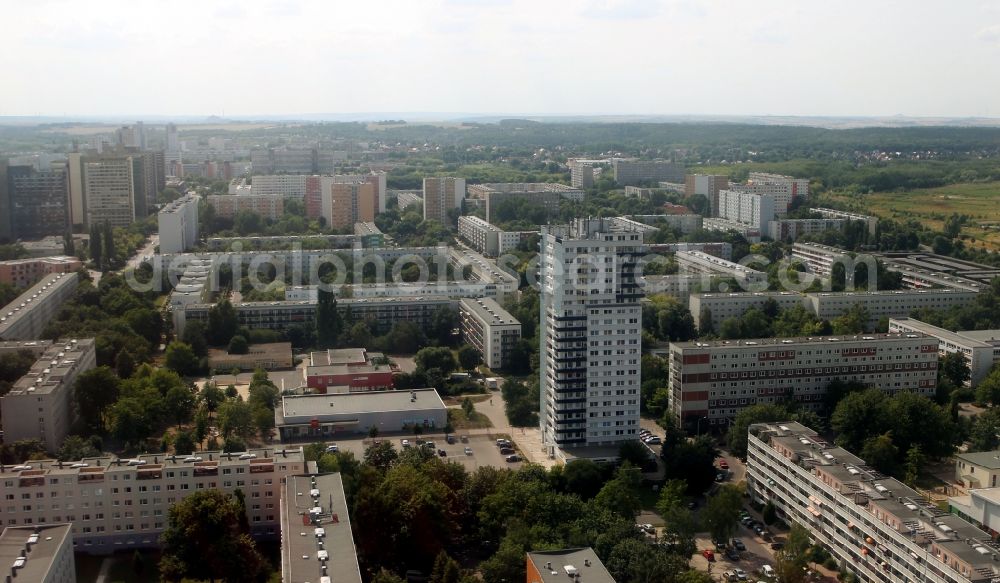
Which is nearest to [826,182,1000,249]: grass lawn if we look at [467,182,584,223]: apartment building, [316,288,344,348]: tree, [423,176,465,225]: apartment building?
[467,182,584,223]: apartment building

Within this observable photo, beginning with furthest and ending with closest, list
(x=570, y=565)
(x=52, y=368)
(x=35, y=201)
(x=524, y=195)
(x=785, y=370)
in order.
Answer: (x=524, y=195) < (x=35, y=201) < (x=785, y=370) < (x=52, y=368) < (x=570, y=565)

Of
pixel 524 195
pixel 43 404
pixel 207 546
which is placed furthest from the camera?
pixel 524 195

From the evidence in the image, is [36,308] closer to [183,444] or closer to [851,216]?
[183,444]

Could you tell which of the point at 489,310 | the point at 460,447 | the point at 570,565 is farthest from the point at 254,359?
the point at 570,565

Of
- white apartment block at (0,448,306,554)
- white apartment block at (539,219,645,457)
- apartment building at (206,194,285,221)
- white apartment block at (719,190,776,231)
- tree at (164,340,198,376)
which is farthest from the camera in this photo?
apartment building at (206,194,285,221)

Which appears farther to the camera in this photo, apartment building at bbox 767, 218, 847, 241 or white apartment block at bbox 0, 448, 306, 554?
apartment building at bbox 767, 218, 847, 241

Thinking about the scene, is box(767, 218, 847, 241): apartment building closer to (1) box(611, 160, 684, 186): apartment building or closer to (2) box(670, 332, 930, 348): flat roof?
(1) box(611, 160, 684, 186): apartment building

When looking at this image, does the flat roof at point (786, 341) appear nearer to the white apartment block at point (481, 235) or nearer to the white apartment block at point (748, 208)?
the white apartment block at point (481, 235)
